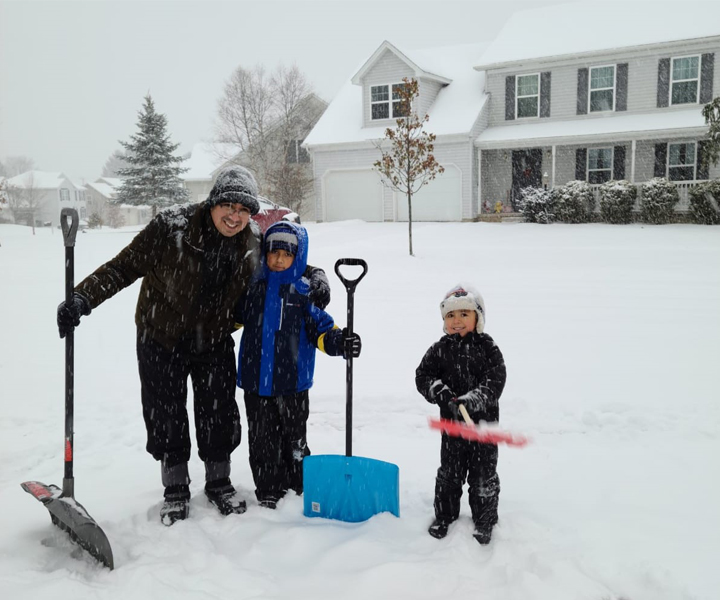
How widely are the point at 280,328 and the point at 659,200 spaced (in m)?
16.6

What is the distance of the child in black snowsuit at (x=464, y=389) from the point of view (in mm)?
3039

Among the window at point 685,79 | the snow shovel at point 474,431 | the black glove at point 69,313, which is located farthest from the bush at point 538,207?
the black glove at point 69,313

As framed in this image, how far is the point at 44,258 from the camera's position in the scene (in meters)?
16.9

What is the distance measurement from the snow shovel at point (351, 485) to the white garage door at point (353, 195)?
18847 mm

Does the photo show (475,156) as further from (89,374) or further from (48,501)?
(48,501)

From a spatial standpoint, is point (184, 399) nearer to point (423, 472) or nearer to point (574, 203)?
point (423, 472)

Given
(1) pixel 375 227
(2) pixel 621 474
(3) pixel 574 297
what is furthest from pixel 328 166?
(2) pixel 621 474

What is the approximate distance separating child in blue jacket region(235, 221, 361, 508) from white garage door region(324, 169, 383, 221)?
61.1ft

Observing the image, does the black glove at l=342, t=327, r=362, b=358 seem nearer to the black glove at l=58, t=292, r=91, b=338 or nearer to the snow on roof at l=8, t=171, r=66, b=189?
Result: the black glove at l=58, t=292, r=91, b=338

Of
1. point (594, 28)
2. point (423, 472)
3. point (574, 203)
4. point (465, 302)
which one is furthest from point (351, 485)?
point (594, 28)

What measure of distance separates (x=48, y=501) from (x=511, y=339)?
5172 mm

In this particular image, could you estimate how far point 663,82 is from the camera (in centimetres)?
1881

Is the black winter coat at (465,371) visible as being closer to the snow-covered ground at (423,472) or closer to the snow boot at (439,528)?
the snow boot at (439,528)

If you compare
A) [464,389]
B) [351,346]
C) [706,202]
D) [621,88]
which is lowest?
[464,389]
